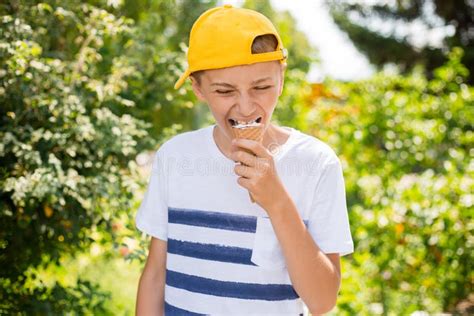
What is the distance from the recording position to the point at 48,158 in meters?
2.54

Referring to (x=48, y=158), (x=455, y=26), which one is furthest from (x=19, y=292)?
(x=455, y=26)

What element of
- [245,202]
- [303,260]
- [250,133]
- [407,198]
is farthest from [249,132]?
[407,198]

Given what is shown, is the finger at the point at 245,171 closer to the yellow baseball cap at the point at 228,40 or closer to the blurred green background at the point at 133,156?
the yellow baseball cap at the point at 228,40

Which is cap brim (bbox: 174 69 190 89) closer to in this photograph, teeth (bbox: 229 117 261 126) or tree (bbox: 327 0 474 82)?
teeth (bbox: 229 117 261 126)

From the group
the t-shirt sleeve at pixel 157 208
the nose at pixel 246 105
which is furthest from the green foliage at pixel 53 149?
the nose at pixel 246 105

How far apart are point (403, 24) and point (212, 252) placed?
1916 cm

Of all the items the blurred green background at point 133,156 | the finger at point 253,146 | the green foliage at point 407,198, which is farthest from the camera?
the green foliage at point 407,198

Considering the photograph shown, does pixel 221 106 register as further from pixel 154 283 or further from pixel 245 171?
pixel 154 283

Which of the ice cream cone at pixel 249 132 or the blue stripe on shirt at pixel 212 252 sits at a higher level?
the ice cream cone at pixel 249 132

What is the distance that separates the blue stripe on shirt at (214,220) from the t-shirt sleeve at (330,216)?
16 cm

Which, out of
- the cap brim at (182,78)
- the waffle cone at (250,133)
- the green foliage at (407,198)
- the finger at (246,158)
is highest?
the cap brim at (182,78)

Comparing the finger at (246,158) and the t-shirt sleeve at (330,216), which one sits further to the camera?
the t-shirt sleeve at (330,216)

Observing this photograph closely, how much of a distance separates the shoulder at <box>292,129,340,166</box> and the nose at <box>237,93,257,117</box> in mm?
190

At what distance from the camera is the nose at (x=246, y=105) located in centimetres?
155
